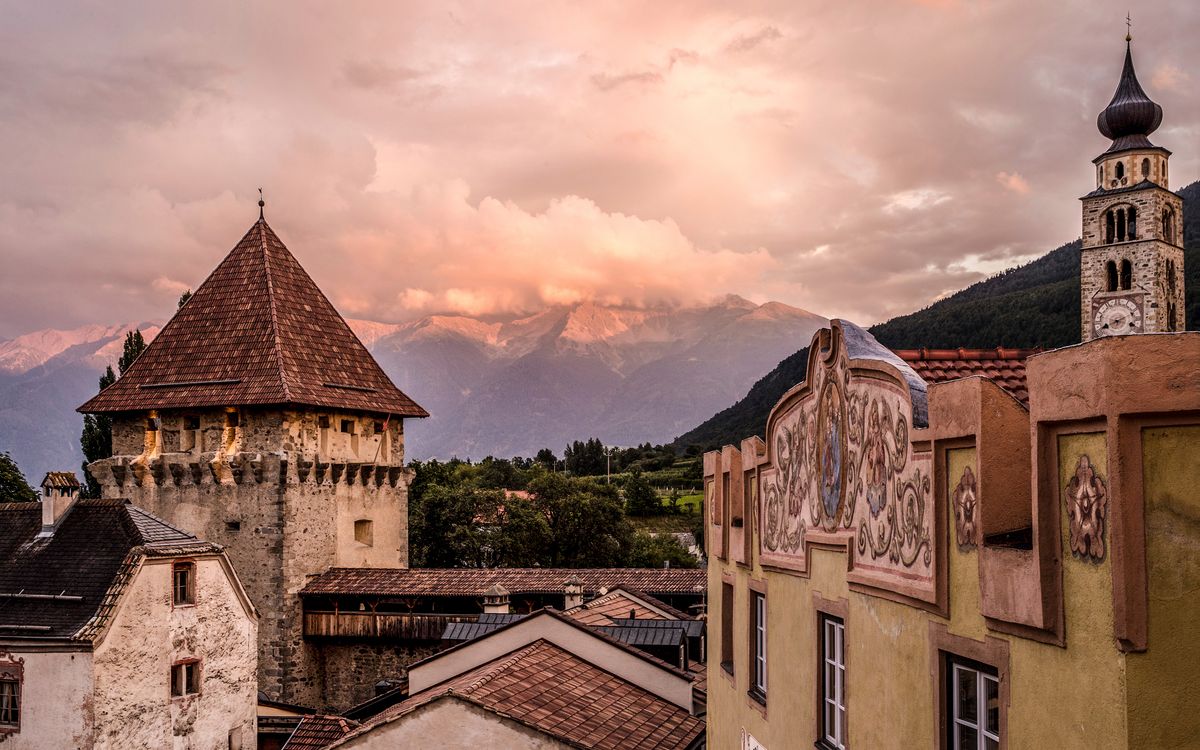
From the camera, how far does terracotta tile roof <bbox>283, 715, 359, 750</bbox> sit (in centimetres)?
2012

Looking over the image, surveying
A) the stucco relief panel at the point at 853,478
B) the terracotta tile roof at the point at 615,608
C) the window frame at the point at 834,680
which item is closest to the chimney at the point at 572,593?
the terracotta tile roof at the point at 615,608

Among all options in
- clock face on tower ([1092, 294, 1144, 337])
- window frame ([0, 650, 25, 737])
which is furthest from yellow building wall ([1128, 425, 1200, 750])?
clock face on tower ([1092, 294, 1144, 337])

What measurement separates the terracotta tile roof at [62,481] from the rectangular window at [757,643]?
2141 centimetres

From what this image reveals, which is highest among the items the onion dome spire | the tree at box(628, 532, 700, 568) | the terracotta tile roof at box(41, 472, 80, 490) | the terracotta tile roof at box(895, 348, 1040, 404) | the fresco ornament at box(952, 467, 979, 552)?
the onion dome spire

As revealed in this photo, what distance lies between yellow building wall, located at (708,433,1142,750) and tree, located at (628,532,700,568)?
50.1m

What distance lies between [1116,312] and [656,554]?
117 feet

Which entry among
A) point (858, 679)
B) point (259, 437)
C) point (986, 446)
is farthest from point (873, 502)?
Result: point (259, 437)

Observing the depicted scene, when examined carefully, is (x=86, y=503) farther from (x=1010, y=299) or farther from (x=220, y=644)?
(x=1010, y=299)

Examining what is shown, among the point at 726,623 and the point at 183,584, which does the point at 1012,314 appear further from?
the point at 726,623

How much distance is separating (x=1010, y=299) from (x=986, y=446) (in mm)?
97828

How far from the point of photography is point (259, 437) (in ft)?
106

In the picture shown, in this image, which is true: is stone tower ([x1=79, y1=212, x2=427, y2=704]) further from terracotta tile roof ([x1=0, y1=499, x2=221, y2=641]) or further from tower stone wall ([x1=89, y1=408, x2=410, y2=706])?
terracotta tile roof ([x1=0, y1=499, x2=221, y2=641])

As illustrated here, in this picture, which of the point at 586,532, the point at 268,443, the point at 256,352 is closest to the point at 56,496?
the point at 268,443

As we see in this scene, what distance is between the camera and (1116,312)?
240 feet
